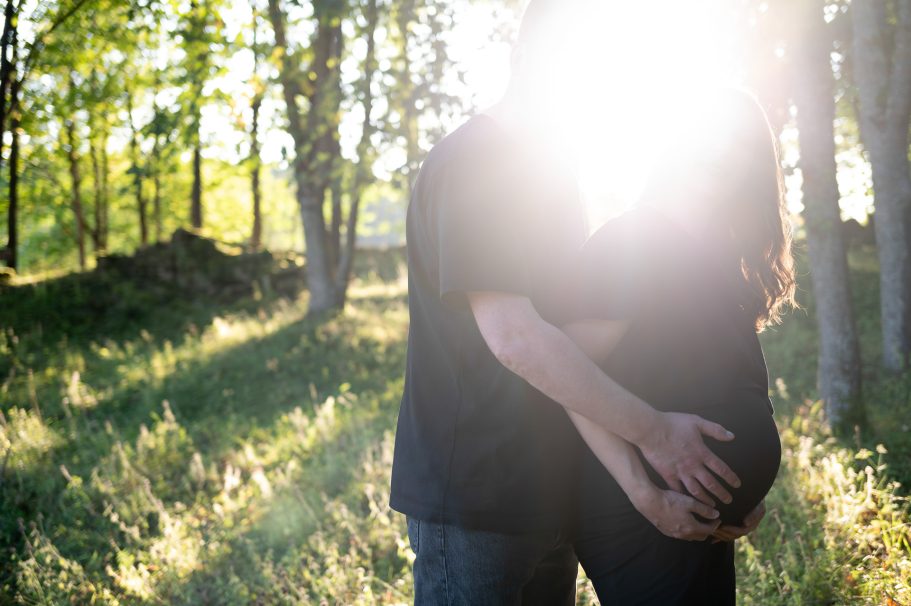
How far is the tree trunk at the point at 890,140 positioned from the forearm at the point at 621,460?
6622mm

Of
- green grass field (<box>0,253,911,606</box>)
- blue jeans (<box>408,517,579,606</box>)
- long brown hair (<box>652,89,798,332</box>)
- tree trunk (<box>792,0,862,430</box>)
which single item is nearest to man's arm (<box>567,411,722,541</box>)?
blue jeans (<box>408,517,579,606</box>)

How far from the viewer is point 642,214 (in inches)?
67.1

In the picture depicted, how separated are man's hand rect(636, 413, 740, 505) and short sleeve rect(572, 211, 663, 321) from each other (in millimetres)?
286

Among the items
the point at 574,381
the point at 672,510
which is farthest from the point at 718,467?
the point at 574,381

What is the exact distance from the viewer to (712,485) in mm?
1598

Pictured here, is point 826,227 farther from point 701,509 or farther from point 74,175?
point 74,175

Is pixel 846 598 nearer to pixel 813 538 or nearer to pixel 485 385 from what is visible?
pixel 813 538

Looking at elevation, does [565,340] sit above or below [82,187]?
below

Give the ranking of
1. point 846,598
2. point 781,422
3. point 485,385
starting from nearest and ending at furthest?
point 485,385 → point 846,598 → point 781,422

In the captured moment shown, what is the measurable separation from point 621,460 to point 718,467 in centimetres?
25

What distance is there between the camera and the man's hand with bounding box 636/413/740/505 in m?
1.57

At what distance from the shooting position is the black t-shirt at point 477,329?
150cm

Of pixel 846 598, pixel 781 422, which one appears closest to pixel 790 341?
pixel 781 422

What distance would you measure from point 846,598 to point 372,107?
9062 mm
